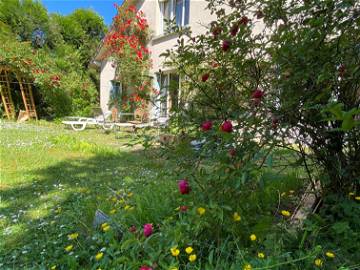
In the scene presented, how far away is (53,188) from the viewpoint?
437 centimetres

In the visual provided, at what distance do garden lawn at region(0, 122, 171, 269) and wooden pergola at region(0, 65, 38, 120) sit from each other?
8.60 meters

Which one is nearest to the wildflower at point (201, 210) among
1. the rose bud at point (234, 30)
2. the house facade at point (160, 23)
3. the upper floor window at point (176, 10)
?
the rose bud at point (234, 30)

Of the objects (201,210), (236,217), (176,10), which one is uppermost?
(176,10)

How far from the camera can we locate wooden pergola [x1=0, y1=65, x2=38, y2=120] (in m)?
15.4

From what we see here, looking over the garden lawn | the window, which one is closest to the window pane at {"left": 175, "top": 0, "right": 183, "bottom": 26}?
the garden lawn

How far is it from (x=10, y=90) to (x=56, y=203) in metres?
14.6

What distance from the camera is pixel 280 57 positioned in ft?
6.01

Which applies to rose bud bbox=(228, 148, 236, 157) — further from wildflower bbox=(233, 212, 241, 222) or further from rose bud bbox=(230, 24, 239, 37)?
rose bud bbox=(230, 24, 239, 37)

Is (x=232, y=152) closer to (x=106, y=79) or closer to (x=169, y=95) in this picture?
(x=169, y=95)

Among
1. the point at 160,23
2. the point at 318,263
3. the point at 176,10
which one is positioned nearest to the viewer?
the point at 318,263

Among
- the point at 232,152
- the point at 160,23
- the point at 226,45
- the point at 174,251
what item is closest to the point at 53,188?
the point at 174,251

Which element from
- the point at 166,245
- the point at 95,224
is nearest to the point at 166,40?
the point at 95,224

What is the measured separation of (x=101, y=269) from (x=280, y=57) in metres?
1.75

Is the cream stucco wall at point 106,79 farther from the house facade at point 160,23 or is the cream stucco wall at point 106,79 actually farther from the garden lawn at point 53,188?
the garden lawn at point 53,188
